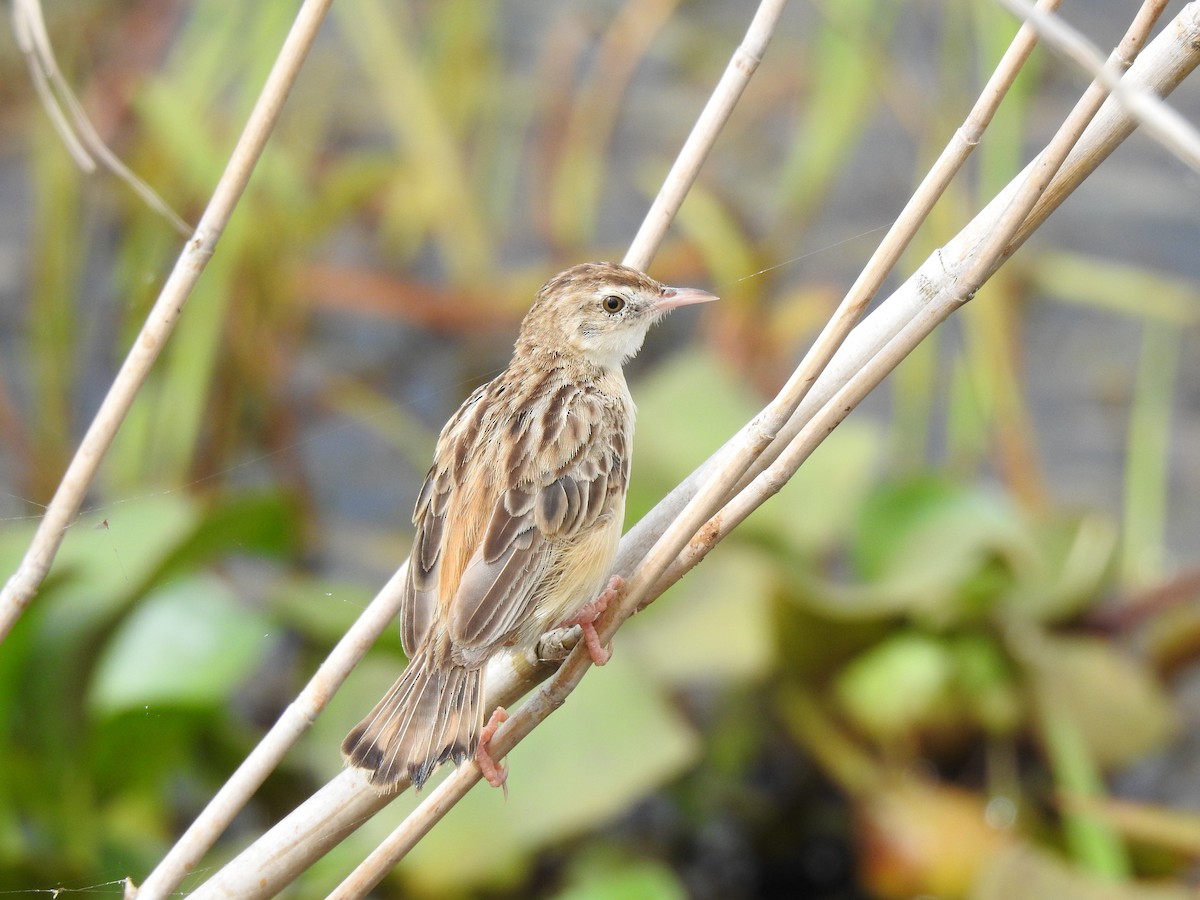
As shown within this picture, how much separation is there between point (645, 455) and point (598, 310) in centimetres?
189

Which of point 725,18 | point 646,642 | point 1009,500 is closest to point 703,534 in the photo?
point 646,642

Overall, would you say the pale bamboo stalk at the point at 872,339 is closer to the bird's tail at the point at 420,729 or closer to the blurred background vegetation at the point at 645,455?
the bird's tail at the point at 420,729

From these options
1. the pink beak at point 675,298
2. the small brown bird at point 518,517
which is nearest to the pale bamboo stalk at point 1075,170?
the small brown bird at point 518,517

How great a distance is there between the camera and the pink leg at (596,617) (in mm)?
2338

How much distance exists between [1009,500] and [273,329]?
3.60m

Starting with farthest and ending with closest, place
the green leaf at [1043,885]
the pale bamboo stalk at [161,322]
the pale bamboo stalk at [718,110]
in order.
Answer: the green leaf at [1043,885] < the pale bamboo stalk at [718,110] < the pale bamboo stalk at [161,322]

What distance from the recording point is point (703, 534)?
7.45 feet

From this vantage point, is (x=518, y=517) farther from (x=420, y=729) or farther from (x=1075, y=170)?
(x=1075, y=170)

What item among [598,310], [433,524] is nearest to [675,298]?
[598,310]

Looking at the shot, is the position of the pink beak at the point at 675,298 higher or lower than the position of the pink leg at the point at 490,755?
higher

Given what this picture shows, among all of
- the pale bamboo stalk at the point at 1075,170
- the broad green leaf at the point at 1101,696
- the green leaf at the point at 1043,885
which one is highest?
the broad green leaf at the point at 1101,696

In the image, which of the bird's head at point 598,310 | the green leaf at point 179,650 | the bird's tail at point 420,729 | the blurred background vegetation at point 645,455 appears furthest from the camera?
the blurred background vegetation at point 645,455

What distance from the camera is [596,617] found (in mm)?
2395

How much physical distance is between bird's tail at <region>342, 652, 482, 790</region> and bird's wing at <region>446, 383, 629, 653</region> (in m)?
0.10
